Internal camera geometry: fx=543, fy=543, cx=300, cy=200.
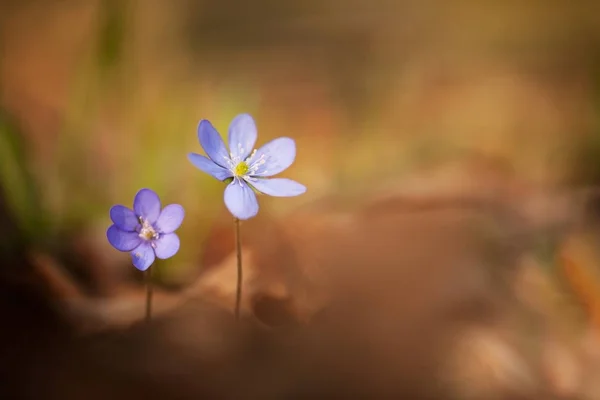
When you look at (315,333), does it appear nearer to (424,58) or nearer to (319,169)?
(319,169)

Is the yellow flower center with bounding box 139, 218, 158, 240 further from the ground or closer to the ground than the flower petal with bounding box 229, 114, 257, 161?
closer to the ground

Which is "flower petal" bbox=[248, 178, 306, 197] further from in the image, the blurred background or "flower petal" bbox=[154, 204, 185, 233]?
the blurred background

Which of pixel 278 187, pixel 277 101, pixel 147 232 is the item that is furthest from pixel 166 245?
pixel 277 101

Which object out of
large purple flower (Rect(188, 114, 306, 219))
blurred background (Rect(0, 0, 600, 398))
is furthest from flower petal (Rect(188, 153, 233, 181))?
blurred background (Rect(0, 0, 600, 398))

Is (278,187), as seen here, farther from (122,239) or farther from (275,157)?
(122,239)

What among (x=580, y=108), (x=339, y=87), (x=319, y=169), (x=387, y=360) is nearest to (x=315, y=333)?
(x=387, y=360)

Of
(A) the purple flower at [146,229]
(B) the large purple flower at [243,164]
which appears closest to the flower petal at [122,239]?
(A) the purple flower at [146,229]
